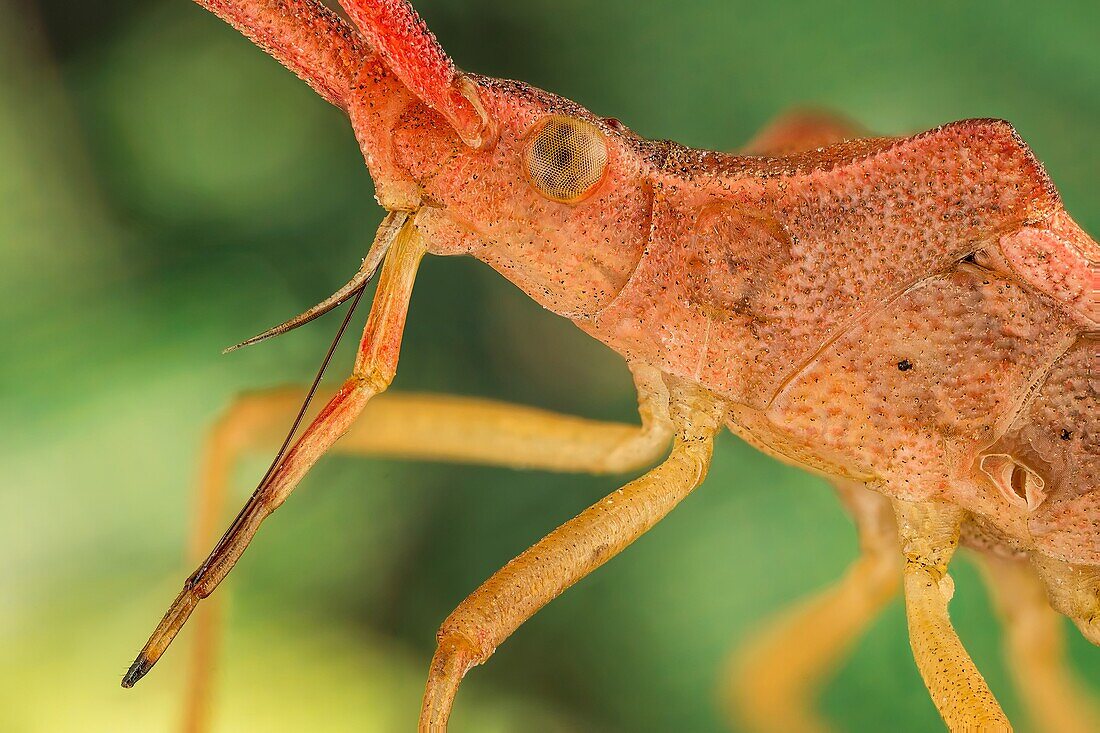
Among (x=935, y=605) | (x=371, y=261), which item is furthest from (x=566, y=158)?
(x=935, y=605)

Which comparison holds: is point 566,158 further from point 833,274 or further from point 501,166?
point 833,274

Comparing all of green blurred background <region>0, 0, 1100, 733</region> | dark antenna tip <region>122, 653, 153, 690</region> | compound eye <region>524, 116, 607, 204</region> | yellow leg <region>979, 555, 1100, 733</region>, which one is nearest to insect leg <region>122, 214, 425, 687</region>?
dark antenna tip <region>122, 653, 153, 690</region>

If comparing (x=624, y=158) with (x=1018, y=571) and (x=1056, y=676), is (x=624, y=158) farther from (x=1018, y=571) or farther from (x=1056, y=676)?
(x=1056, y=676)

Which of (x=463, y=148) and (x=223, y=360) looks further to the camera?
(x=223, y=360)

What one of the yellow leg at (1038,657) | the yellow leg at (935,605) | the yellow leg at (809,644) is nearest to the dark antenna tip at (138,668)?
the yellow leg at (935,605)

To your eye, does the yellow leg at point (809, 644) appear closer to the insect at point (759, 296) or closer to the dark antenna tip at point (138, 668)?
the insect at point (759, 296)

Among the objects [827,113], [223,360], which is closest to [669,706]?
[223,360]

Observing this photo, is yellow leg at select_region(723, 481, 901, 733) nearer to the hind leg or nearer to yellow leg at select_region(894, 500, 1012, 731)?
yellow leg at select_region(894, 500, 1012, 731)
